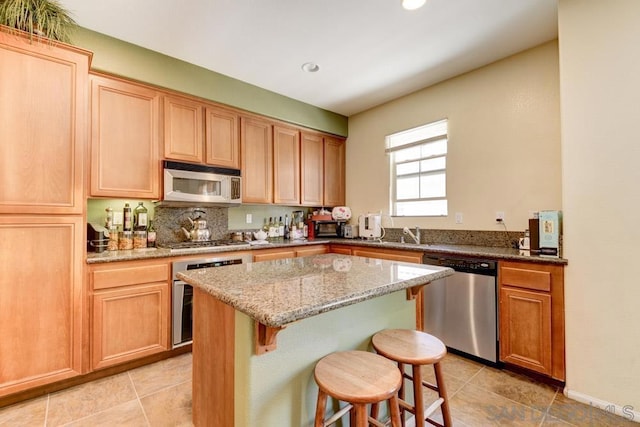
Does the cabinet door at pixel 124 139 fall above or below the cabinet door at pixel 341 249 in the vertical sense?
above

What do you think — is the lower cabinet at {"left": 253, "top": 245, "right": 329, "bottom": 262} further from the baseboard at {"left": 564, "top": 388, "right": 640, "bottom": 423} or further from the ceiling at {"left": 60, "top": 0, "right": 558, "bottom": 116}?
the baseboard at {"left": 564, "top": 388, "right": 640, "bottom": 423}

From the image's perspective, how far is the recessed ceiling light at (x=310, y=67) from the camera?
2.86 metres

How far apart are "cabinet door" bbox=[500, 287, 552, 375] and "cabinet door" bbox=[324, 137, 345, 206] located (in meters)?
2.46

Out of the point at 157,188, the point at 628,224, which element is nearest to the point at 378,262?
the point at 628,224

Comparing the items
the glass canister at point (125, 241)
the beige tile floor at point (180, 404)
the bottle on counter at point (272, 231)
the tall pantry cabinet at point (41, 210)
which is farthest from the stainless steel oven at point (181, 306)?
the bottle on counter at point (272, 231)

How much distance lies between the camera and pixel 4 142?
5.93 ft

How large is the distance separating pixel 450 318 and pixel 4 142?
344 cm

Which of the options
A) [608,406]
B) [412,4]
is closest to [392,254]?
[608,406]

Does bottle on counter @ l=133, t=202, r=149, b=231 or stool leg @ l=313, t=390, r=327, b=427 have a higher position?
bottle on counter @ l=133, t=202, r=149, b=231

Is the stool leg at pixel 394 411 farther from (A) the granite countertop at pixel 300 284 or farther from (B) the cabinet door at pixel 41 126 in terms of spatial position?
(B) the cabinet door at pixel 41 126

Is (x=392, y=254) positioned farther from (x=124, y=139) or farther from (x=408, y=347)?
(x=124, y=139)

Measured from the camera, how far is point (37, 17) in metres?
1.88

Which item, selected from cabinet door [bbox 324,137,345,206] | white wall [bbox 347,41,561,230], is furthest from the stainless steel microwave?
white wall [bbox 347,41,561,230]

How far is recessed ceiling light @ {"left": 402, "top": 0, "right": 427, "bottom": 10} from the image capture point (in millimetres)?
2004
